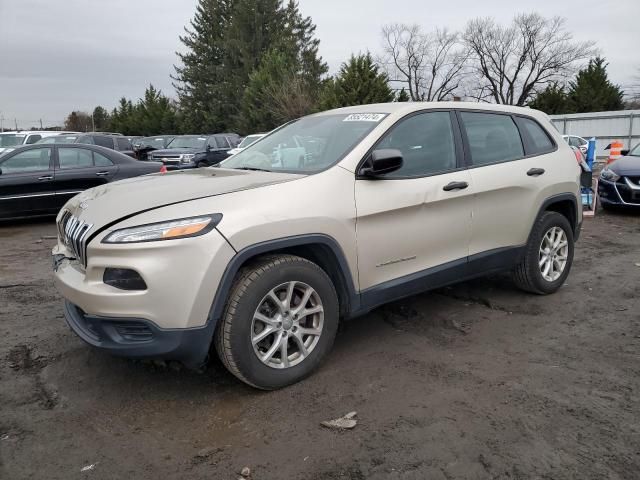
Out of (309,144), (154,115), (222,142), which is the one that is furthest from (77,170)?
(154,115)

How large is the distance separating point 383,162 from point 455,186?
848 millimetres

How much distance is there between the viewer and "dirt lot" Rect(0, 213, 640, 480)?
2.52 m

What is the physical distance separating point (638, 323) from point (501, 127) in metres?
1.95

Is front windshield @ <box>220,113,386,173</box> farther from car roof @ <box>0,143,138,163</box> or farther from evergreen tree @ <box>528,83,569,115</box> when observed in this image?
evergreen tree @ <box>528,83,569,115</box>

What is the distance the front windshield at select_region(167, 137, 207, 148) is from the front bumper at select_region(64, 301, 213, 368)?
56.7 feet

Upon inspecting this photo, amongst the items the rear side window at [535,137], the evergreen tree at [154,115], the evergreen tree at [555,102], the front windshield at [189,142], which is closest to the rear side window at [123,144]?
the front windshield at [189,142]

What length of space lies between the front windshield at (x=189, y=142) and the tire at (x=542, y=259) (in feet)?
53.1

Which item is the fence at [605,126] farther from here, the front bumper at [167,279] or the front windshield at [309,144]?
the front bumper at [167,279]

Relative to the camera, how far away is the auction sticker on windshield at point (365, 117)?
3830 mm

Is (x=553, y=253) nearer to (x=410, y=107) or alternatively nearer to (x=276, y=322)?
(x=410, y=107)

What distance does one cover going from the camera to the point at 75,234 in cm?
318

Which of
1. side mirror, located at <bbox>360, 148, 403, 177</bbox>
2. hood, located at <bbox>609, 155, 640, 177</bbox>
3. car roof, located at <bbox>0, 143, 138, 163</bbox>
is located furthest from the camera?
car roof, located at <bbox>0, 143, 138, 163</bbox>

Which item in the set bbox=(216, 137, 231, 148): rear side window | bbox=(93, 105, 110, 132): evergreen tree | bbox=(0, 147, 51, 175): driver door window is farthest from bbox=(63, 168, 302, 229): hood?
bbox=(93, 105, 110, 132): evergreen tree

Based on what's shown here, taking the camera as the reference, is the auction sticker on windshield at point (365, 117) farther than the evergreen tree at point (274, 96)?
No
